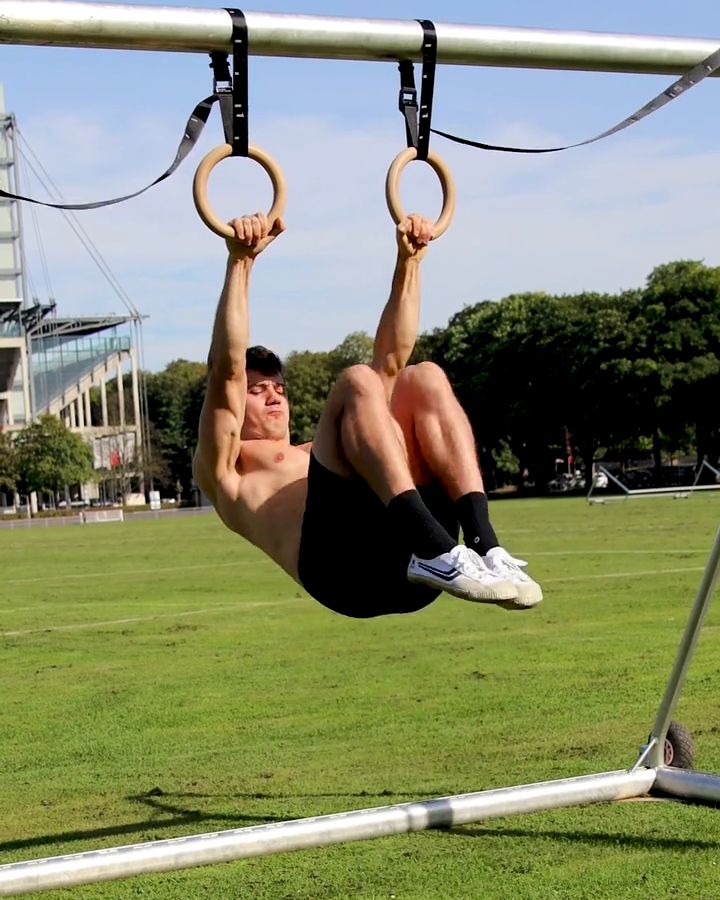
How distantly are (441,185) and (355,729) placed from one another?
4308mm

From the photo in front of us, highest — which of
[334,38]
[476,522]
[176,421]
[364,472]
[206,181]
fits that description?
[176,421]

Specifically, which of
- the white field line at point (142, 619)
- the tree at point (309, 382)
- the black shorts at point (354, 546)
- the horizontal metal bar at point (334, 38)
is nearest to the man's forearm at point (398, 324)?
the black shorts at point (354, 546)

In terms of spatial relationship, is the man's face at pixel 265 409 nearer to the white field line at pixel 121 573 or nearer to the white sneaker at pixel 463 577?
the white sneaker at pixel 463 577

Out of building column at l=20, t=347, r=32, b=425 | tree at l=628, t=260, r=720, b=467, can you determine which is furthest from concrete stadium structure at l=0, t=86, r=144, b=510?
tree at l=628, t=260, r=720, b=467

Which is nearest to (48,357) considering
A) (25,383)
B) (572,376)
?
(25,383)

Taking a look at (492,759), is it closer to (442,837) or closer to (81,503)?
(442,837)

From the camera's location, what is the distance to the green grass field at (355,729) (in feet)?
19.0

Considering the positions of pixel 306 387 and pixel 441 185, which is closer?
pixel 441 185

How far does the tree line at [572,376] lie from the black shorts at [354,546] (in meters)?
46.8

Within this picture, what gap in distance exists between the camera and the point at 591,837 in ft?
20.3

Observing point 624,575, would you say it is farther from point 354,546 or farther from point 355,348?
point 355,348

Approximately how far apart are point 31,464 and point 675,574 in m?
58.9

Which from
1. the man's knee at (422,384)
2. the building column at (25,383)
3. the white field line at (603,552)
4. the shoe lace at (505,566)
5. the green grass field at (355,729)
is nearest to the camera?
the shoe lace at (505,566)

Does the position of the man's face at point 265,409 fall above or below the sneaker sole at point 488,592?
above
